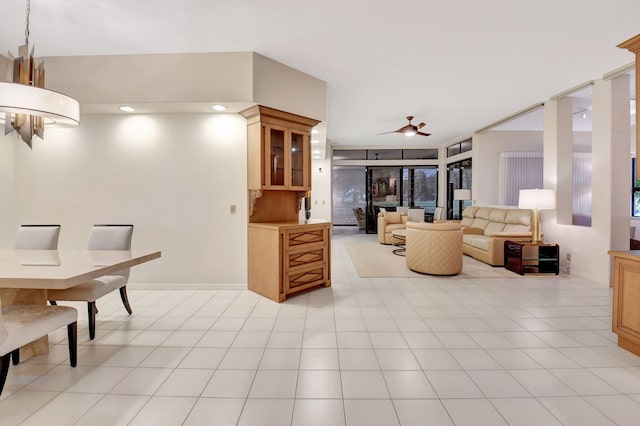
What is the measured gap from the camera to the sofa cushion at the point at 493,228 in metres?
5.74

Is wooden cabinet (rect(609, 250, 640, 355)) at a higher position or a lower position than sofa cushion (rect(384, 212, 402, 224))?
lower

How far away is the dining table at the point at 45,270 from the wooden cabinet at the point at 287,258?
129 cm

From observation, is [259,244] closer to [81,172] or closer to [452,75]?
[81,172]

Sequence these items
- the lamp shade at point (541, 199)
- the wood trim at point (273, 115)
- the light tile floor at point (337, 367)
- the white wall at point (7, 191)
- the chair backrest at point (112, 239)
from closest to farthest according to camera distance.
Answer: the light tile floor at point (337, 367) → the chair backrest at point (112, 239) → the wood trim at point (273, 115) → the white wall at point (7, 191) → the lamp shade at point (541, 199)

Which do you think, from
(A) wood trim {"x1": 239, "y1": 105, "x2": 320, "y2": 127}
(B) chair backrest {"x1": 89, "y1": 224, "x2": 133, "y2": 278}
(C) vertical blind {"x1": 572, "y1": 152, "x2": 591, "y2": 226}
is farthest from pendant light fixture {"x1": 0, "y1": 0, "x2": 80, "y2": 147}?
(C) vertical blind {"x1": 572, "y1": 152, "x2": 591, "y2": 226}

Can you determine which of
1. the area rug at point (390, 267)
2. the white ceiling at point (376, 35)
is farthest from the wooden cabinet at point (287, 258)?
the white ceiling at point (376, 35)

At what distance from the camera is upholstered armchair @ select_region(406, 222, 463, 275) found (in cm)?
432

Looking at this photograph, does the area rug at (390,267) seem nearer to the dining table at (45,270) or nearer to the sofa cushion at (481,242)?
the sofa cushion at (481,242)

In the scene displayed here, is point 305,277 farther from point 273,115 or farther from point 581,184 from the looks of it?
point 581,184

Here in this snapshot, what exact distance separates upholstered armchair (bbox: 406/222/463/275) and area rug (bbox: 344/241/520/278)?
0.66ft

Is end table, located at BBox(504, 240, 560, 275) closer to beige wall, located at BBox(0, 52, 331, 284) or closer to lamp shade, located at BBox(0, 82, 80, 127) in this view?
beige wall, located at BBox(0, 52, 331, 284)

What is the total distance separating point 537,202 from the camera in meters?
4.56

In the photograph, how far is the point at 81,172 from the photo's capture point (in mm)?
3764

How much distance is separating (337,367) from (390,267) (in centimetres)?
319
